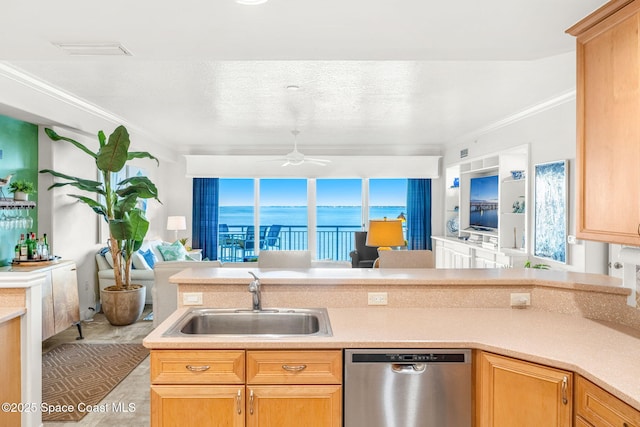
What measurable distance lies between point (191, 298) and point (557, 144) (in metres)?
4.02

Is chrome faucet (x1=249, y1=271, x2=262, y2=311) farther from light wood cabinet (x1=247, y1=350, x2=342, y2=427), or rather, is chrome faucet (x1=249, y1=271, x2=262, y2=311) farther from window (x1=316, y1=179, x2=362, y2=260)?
window (x1=316, y1=179, x2=362, y2=260)

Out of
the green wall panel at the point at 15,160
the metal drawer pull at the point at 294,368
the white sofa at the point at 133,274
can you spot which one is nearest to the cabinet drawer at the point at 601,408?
the metal drawer pull at the point at 294,368

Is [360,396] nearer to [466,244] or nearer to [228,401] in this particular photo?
[228,401]

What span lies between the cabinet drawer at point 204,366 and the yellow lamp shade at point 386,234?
93.1 inches

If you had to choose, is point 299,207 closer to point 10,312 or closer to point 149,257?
point 149,257

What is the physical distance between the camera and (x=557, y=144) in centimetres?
445

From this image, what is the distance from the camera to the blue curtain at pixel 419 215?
8.25 metres

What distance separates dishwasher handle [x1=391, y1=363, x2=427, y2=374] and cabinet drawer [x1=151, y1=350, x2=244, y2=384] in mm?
694

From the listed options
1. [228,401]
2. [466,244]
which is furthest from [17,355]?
Result: [466,244]

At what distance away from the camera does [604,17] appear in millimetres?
1880

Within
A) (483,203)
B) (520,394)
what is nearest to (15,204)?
(520,394)

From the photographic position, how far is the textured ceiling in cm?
197

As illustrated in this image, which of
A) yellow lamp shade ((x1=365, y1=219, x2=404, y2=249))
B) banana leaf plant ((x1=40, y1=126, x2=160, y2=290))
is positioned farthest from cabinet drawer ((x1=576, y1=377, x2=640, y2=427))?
banana leaf plant ((x1=40, y1=126, x2=160, y2=290))

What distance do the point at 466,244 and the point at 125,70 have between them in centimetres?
509
